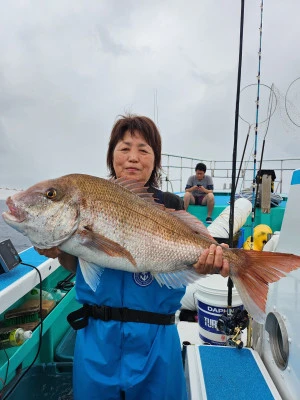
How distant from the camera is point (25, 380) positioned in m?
2.71

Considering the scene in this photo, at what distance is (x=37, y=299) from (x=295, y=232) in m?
2.32

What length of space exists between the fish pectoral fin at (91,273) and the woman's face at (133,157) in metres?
0.60

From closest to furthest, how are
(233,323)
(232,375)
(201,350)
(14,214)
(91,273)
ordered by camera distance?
1. (14,214)
2. (91,273)
3. (232,375)
4. (201,350)
5. (233,323)

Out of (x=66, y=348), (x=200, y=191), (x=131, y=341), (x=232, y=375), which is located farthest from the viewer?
(x=200, y=191)

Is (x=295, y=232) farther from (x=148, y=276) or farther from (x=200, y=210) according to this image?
(x=200, y=210)

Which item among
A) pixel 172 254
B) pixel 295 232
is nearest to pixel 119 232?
pixel 172 254

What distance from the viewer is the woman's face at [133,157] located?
1.86 meters

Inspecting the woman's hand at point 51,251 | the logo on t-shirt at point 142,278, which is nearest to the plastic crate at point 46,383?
the woman's hand at point 51,251

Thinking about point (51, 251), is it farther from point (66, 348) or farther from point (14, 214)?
point (66, 348)

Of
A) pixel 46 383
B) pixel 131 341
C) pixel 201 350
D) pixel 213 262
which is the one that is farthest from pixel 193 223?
pixel 46 383

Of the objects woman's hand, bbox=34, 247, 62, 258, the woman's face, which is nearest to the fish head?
woman's hand, bbox=34, 247, 62, 258

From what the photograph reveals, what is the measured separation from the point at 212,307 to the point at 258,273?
1560 mm

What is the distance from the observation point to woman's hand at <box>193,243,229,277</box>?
1.66 m

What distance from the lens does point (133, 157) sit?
72.2 inches
